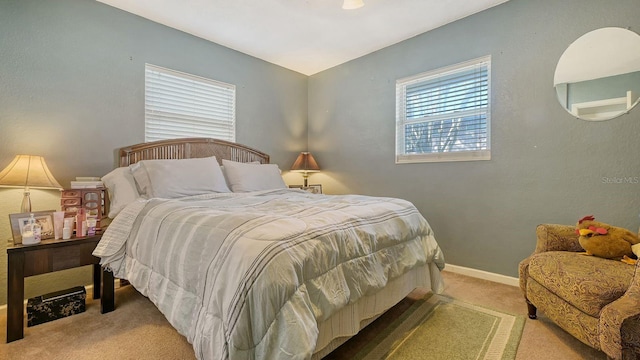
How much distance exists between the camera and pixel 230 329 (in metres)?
1.06

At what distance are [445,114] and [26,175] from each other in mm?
3621

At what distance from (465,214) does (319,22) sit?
8.10ft

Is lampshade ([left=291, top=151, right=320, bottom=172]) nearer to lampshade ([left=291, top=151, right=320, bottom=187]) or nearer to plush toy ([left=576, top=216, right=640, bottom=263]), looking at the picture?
lampshade ([left=291, top=151, right=320, bottom=187])

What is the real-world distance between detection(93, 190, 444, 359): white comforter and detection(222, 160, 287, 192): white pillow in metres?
0.88

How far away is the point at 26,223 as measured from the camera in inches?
72.9

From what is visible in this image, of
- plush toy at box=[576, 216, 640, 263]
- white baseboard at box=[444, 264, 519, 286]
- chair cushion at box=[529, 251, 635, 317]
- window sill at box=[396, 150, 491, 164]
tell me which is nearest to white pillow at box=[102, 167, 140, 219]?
window sill at box=[396, 150, 491, 164]

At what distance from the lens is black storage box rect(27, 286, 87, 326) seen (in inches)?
74.8

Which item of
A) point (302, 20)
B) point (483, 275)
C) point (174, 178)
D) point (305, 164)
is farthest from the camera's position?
point (305, 164)

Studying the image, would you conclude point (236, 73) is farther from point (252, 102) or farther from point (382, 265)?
point (382, 265)

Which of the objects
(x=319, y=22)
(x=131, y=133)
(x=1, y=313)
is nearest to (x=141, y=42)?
(x=131, y=133)

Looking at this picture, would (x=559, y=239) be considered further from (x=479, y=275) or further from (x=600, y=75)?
(x=600, y=75)

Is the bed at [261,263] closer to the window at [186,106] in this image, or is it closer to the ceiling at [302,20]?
the window at [186,106]

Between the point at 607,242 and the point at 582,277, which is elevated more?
the point at 607,242

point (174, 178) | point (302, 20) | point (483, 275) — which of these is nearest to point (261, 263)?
point (174, 178)
